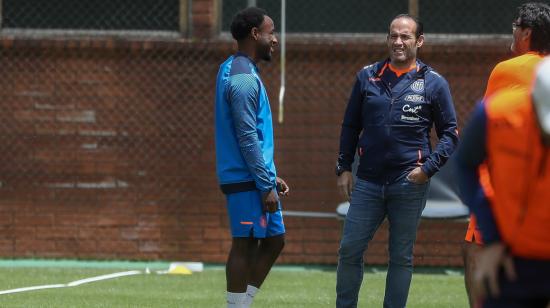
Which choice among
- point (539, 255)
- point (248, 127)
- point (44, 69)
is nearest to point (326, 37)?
point (44, 69)

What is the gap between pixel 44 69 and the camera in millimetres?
11742

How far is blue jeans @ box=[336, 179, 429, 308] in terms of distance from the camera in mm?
6719

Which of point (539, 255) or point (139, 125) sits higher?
point (539, 255)

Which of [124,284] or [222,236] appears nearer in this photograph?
[124,284]

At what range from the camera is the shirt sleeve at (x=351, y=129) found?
6922 mm

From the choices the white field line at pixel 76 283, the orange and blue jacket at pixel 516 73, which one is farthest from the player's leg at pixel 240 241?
the white field line at pixel 76 283

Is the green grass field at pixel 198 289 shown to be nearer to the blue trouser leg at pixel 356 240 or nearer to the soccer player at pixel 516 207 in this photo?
the blue trouser leg at pixel 356 240

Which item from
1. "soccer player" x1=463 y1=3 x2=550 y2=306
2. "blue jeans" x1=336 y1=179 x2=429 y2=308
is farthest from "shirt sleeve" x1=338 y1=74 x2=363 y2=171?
"soccer player" x1=463 y1=3 x2=550 y2=306

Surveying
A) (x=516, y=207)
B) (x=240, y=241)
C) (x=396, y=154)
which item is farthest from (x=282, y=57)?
(x=516, y=207)

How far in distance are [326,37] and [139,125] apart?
2.19 metres

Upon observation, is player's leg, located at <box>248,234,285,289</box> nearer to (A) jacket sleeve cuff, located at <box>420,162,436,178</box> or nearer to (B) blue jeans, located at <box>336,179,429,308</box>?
(B) blue jeans, located at <box>336,179,429,308</box>

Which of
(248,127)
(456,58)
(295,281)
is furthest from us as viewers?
(456,58)

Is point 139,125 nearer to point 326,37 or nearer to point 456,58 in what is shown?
point 326,37

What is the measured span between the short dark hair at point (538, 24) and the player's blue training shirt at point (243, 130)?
158cm
